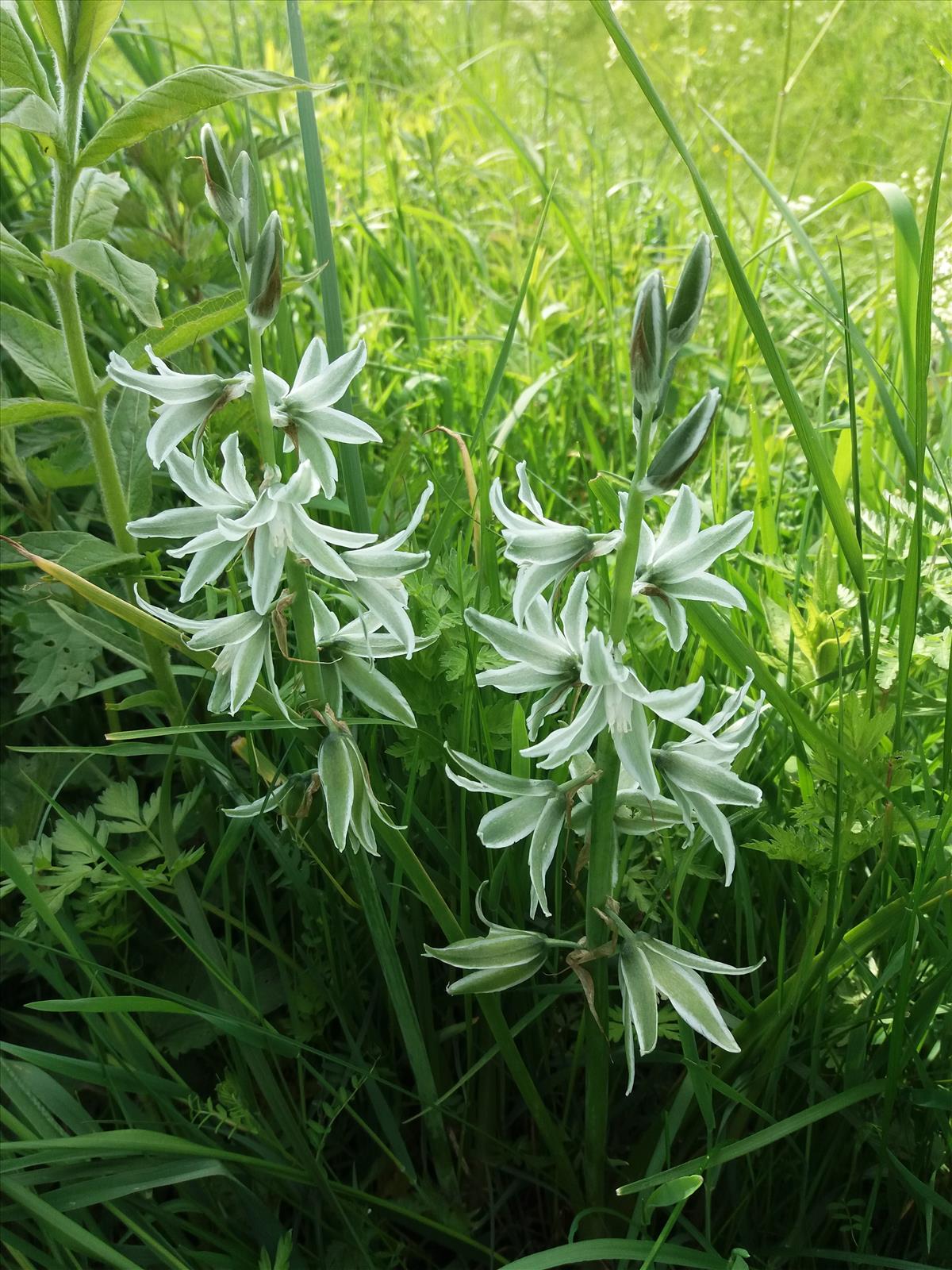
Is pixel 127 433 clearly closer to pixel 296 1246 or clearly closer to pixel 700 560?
pixel 700 560

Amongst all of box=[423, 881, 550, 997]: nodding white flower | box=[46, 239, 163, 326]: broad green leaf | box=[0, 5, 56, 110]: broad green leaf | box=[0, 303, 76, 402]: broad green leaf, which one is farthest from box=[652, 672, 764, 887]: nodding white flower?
box=[0, 5, 56, 110]: broad green leaf

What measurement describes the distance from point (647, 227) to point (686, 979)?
2.84 metres

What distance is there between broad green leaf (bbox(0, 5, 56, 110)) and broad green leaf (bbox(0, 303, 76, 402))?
0.25m

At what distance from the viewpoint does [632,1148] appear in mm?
1441

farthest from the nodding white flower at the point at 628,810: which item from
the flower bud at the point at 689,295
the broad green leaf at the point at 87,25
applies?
the broad green leaf at the point at 87,25

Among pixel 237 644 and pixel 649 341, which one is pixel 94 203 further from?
pixel 649 341

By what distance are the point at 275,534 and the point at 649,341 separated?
1.25 ft

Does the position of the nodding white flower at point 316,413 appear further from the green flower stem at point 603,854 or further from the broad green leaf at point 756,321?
the broad green leaf at point 756,321

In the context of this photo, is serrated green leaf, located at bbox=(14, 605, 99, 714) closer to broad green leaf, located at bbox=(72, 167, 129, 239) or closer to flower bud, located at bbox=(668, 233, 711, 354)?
broad green leaf, located at bbox=(72, 167, 129, 239)

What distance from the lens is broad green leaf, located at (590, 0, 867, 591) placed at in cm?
113

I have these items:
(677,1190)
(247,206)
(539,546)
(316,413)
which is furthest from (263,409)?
(677,1190)

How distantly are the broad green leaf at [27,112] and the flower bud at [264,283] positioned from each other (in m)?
0.32

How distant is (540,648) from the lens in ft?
3.36

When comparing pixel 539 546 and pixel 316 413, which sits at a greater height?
pixel 316 413
